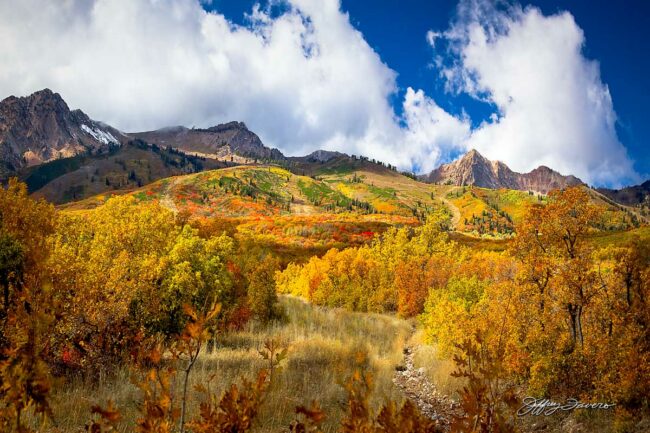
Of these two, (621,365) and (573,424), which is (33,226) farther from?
(621,365)

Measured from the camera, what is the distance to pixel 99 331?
11.6 meters

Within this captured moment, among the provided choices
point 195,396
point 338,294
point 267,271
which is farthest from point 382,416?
point 338,294

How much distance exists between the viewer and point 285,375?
12.7 meters

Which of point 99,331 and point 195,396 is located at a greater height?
point 99,331

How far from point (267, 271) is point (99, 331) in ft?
45.3

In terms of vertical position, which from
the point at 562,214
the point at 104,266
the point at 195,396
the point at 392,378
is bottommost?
the point at 392,378

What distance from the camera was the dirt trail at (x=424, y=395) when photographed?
13.2m

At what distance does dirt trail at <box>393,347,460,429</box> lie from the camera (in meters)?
13.2

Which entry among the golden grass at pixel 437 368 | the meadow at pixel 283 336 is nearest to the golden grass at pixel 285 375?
the meadow at pixel 283 336

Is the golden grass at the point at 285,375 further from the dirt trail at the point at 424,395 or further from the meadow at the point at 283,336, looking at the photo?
the dirt trail at the point at 424,395

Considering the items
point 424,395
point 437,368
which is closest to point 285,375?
point 424,395

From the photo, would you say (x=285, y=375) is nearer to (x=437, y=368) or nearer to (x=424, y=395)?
(x=424, y=395)

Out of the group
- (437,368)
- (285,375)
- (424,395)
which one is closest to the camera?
(285,375)

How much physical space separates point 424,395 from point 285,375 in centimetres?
620
